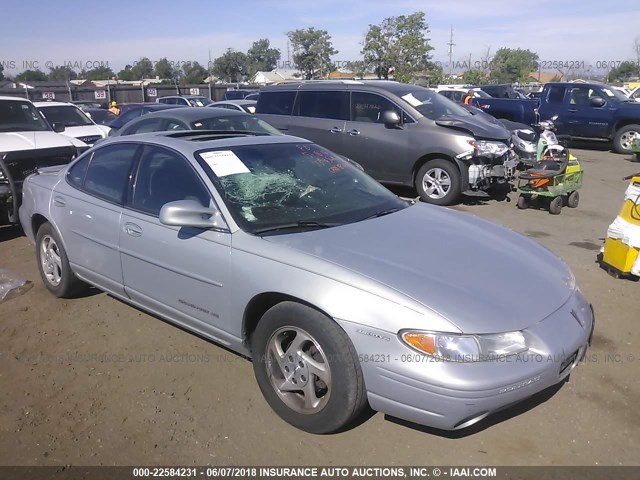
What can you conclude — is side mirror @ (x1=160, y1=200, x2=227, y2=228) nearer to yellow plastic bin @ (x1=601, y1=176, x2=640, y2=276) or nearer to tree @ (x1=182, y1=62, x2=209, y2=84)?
yellow plastic bin @ (x1=601, y1=176, x2=640, y2=276)

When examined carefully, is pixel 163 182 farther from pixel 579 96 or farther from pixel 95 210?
pixel 579 96

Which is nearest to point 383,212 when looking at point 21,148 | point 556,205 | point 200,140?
point 200,140

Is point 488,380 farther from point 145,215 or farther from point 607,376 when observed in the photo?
point 145,215

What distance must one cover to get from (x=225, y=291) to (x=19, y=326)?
2188mm

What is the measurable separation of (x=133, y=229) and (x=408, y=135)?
568 cm

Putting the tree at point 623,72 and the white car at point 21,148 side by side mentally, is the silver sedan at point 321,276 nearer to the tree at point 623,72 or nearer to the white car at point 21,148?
the white car at point 21,148

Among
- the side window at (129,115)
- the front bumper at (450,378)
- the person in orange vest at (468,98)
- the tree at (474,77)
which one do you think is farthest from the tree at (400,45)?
the front bumper at (450,378)

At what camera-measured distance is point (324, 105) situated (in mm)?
9469

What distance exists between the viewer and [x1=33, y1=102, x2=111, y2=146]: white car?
35.9 ft

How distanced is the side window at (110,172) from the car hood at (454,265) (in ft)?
5.23

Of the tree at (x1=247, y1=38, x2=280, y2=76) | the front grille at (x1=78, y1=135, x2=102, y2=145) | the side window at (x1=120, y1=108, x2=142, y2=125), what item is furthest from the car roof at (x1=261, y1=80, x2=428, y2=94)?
the tree at (x1=247, y1=38, x2=280, y2=76)

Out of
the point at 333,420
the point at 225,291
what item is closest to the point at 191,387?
the point at 225,291

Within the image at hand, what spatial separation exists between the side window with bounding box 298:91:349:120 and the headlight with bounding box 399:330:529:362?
709cm

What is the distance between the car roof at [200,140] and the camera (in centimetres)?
382
